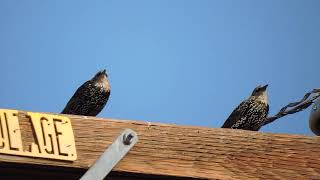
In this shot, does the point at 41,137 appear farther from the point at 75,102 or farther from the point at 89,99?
the point at 89,99

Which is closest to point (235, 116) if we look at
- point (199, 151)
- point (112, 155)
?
point (199, 151)

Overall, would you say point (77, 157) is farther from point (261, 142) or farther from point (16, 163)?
point (261, 142)

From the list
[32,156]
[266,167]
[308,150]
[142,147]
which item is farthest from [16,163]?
[308,150]

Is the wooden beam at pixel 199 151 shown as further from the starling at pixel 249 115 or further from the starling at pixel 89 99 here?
the starling at pixel 89 99

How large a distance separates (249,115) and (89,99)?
1.61 metres

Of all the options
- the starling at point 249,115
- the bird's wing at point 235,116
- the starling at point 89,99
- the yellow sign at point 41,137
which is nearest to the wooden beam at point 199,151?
the yellow sign at point 41,137

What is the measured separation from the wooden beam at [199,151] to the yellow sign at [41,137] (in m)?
0.02

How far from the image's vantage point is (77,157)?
1500 mm

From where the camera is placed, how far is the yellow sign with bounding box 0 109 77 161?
1.44 meters

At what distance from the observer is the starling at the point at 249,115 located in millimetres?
4180

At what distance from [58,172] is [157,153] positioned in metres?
0.25

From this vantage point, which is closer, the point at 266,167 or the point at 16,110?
the point at 16,110

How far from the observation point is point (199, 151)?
161cm

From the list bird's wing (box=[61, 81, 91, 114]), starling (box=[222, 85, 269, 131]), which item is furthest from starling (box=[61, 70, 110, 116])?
starling (box=[222, 85, 269, 131])
